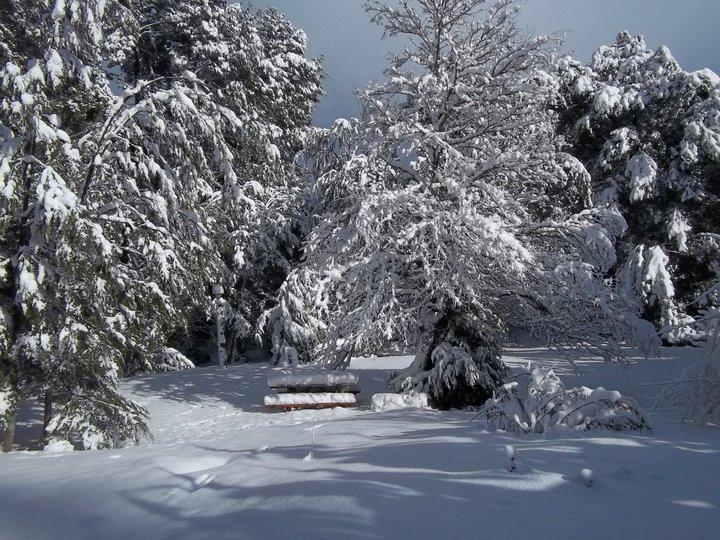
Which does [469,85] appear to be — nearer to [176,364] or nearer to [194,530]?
[194,530]

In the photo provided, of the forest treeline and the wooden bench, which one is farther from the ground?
the forest treeline

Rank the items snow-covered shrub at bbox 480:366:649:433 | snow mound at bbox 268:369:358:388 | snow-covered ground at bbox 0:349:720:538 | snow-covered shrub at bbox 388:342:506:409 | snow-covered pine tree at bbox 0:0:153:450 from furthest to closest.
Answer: snow mound at bbox 268:369:358:388 < snow-covered shrub at bbox 388:342:506:409 < snow-covered pine tree at bbox 0:0:153:450 < snow-covered shrub at bbox 480:366:649:433 < snow-covered ground at bbox 0:349:720:538

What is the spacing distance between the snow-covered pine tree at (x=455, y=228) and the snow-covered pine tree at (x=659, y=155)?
300 inches

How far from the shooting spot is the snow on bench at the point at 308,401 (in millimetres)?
9664

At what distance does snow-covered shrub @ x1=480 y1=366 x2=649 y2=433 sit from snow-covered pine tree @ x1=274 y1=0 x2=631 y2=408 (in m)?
2.85

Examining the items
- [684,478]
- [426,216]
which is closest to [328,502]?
[684,478]

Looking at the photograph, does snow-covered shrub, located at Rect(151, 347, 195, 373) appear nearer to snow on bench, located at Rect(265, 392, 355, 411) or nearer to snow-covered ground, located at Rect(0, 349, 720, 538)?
snow on bench, located at Rect(265, 392, 355, 411)

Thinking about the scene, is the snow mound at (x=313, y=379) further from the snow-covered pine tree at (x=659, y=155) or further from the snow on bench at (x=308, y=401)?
the snow-covered pine tree at (x=659, y=155)

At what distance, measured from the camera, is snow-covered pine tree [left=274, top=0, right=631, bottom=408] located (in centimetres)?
856

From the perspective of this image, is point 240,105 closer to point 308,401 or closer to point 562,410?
point 308,401

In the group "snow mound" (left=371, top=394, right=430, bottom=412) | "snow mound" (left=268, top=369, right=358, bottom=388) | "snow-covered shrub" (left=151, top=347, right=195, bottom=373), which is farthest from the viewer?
"snow-covered shrub" (left=151, top=347, right=195, bottom=373)

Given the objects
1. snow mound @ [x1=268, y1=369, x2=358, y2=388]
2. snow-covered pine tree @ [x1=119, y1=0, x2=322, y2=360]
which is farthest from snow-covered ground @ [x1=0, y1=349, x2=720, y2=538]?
snow-covered pine tree @ [x1=119, y1=0, x2=322, y2=360]

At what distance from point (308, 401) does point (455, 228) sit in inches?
165

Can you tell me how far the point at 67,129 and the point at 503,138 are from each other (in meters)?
7.68
